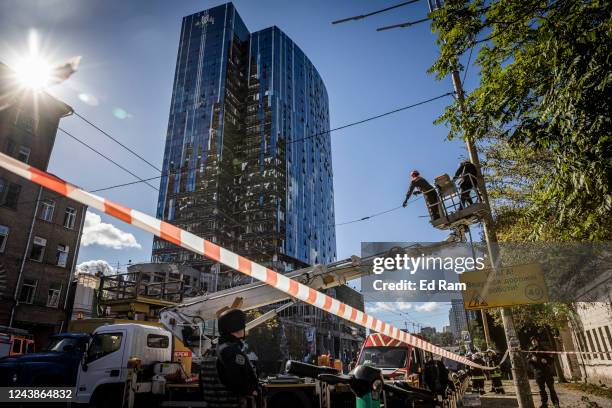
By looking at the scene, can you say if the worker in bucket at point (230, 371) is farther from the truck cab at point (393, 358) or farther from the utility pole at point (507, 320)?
the truck cab at point (393, 358)

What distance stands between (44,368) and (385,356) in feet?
31.4

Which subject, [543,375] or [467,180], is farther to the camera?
[543,375]

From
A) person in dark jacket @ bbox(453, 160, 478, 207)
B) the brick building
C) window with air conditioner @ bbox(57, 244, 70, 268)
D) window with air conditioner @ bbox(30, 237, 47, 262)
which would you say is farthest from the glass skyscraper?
person in dark jacket @ bbox(453, 160, 478, 207)

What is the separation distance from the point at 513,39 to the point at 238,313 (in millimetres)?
7568

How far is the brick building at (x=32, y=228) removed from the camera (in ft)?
79.4

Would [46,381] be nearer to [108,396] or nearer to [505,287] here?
[108,396]

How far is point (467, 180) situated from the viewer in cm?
833

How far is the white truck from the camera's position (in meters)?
7.45

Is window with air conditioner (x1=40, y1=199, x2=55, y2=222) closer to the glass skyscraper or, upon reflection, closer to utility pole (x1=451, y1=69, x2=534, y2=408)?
utility pole (x1=451, y1=69, x2=534, y2=408)

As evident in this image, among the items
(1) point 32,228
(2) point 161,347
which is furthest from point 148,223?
(1) point 32,228

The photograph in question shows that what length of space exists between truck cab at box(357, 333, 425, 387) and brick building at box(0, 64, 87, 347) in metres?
25.2

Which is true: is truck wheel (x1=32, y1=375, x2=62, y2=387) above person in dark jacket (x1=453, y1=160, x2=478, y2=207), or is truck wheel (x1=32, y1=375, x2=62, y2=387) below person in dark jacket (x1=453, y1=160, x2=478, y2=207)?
below

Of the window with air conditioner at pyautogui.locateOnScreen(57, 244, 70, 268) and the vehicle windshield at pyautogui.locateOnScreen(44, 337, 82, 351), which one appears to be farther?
the window with air conditioner at pyautogui.locateOnScreen(57, 244, 70, 268)

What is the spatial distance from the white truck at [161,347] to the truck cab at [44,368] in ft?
2.37
